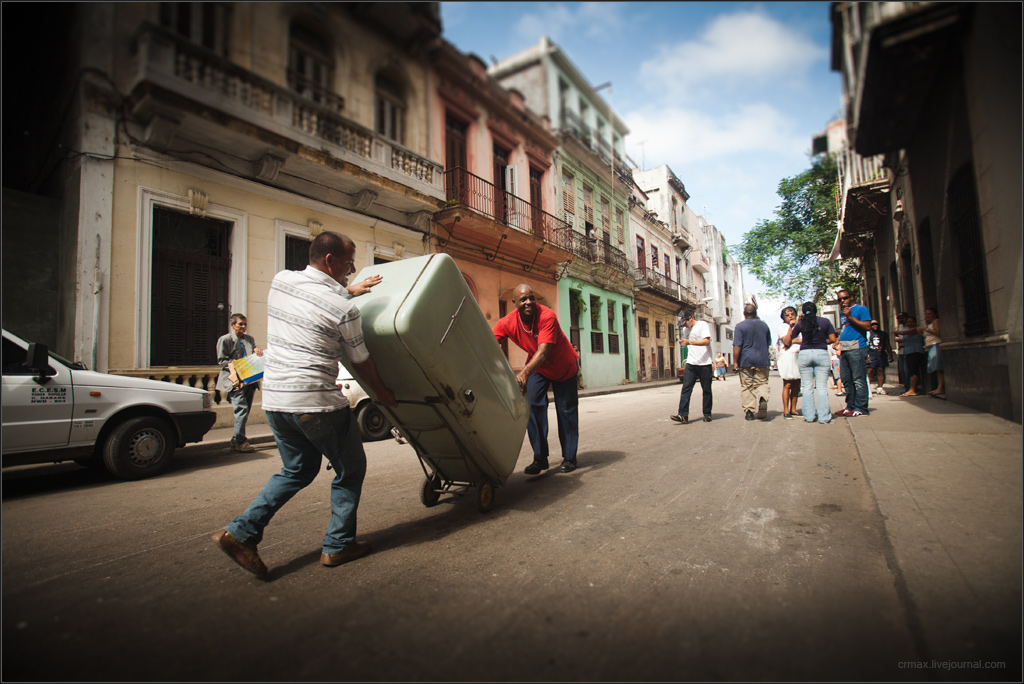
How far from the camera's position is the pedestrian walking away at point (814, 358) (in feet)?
19.8

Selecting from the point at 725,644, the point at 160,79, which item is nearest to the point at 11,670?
the point at 725,644

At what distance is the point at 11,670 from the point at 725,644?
90.8 inches

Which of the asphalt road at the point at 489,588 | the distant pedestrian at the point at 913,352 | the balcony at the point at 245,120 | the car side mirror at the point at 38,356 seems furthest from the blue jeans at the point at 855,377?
the car side mirror at the point at 38,356

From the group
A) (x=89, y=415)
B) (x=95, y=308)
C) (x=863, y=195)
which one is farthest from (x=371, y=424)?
(x=863, y=195)

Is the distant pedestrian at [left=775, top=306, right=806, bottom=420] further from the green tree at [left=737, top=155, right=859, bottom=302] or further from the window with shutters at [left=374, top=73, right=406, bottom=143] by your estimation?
the green tree at [left=737, top=155, right=859, bottom=302]

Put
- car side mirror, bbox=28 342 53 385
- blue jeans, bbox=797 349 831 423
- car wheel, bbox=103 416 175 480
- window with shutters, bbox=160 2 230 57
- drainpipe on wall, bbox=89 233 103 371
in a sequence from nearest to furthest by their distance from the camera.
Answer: window with shutters, bbox=160 2 230 57 → car side mirror, bbox=28 342 53 385 → car wheel, bbox=103 416 175 480 → blue jeans, bbox=797 349 831 423 → drainpipe on wall, bbox=89 233 103 371

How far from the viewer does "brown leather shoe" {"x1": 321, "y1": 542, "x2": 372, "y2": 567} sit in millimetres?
2324

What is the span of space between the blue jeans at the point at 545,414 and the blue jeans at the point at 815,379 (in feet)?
12.2

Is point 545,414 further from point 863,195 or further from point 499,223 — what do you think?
point 499,223

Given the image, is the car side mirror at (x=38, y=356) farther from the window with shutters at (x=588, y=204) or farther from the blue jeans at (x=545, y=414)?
the window with shutters at (x=588, y=204)

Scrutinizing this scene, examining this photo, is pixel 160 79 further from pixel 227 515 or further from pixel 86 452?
pixel 86 452

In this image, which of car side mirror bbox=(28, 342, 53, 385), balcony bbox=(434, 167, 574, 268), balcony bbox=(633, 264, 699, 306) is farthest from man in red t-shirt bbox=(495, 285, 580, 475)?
balcony bbox=(633, 264, 699, 306)

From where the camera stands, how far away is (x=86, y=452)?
171 inches

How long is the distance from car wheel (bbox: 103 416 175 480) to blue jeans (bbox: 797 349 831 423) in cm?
760
